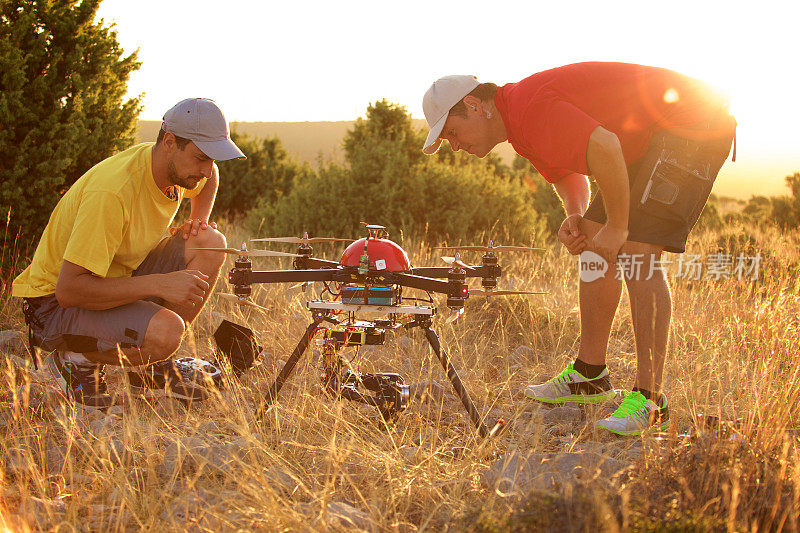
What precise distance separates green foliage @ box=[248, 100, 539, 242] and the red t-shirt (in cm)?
537

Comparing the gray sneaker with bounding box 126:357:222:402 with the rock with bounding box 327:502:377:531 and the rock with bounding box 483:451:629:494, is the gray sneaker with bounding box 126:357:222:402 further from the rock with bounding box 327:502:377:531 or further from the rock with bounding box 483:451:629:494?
the rock with bounding box 483:451:629:494

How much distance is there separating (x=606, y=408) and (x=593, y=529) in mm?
2095

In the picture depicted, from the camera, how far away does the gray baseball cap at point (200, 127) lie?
3627mm

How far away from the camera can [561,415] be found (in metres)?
3.84

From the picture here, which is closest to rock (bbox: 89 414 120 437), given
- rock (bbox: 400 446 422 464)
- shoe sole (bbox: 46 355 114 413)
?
shoe sole (bbox: 46 355 114 413)

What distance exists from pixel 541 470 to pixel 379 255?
46.2 inches

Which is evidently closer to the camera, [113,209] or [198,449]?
[198,449]

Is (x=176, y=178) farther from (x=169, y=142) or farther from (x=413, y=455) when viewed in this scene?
(x=413, y=455)

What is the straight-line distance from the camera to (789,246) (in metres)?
9.02

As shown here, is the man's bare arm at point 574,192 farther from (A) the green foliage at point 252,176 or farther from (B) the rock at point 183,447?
(A) the green foliage at point 252,176

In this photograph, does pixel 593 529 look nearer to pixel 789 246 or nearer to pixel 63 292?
pixel 63 292

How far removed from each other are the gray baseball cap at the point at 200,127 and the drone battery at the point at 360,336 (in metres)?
1.19

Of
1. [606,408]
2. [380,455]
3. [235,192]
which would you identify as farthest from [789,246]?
[235,192]

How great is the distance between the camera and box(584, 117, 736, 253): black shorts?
3379mm
